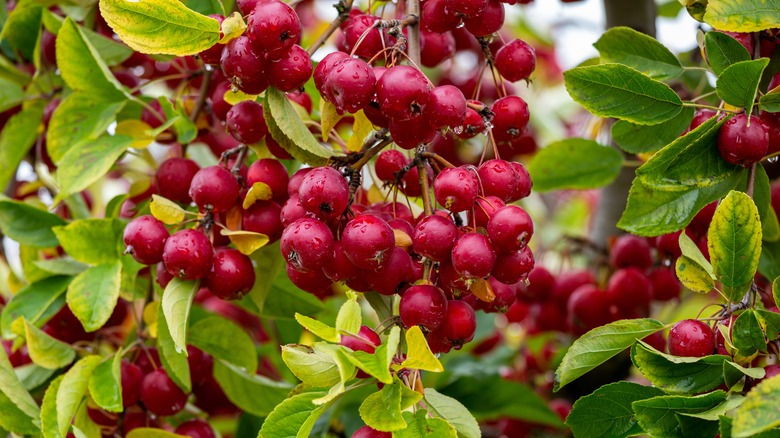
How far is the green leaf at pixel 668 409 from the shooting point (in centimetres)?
81

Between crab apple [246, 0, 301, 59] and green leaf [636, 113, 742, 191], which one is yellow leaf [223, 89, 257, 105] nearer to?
crab apple [246, 0, 301, 59]

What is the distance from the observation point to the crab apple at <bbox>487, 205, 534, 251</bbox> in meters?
0.86

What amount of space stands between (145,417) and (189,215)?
0.33 meters

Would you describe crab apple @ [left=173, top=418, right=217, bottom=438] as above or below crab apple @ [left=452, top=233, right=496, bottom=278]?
below

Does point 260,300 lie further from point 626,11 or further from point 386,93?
point 626,11

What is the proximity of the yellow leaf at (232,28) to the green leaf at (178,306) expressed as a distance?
305 millimetres

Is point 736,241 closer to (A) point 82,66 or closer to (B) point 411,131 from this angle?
(B) point 411,131

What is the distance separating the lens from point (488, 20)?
0.97m

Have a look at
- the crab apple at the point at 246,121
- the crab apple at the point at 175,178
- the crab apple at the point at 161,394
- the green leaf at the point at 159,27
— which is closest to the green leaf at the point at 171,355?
the crab apple at the point at 161,394

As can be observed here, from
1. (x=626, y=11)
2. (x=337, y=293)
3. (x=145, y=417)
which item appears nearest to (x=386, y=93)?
(x=145, y=417)

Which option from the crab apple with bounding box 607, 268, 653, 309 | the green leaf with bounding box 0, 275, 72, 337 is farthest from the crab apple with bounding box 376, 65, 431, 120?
the crab apple with bounding box 607, 268, 653, 309

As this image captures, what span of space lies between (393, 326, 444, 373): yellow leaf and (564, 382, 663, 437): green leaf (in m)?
0.22

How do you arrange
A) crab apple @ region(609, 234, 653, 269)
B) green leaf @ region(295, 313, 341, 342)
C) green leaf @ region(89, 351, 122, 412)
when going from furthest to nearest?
crab apple @ region(609, 234, 653, 269)
green leaf @ region(89, 351, 122, 412)
green leaf @ region(295, 313, 341, 342)

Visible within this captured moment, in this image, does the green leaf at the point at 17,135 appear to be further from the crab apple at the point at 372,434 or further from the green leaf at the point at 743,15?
the green leaf at the point at 743,15
